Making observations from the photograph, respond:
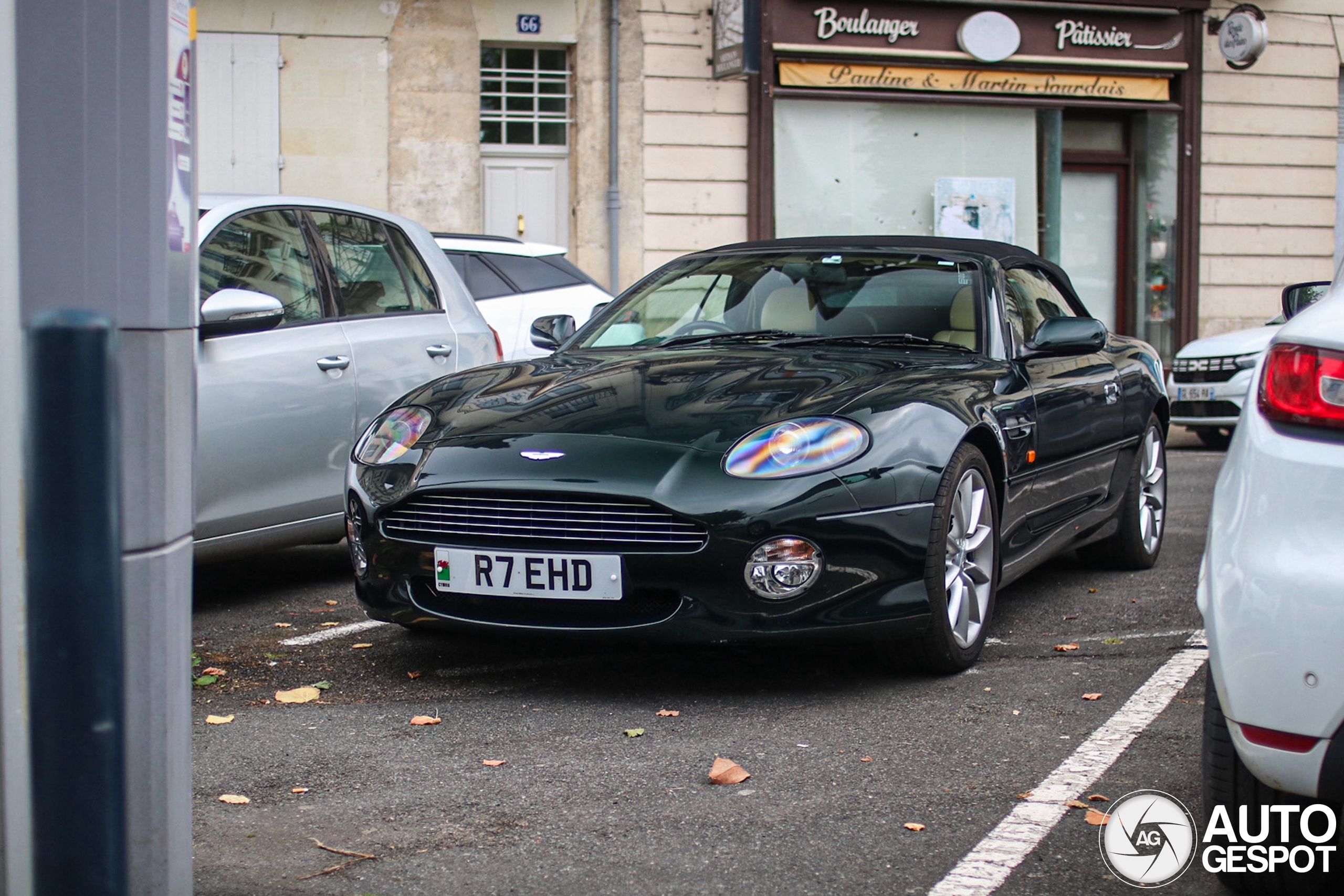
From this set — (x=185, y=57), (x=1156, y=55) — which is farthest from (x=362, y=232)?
(x=1156, y=55)

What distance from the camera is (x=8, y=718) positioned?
2.41m

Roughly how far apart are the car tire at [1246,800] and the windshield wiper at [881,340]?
2555mm

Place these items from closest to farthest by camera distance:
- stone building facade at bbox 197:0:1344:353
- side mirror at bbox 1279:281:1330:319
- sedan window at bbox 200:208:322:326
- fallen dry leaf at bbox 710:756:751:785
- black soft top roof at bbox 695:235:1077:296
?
fallen dry leaf at bbox 710:756:751:785 → side mirror at bbox 1279:281:1330:319 → sedan window at bbox 200:208:322:326 → black soft top roof at bbox 695:235:1077:296 → stone building facade at bbox 197:0:1344:353

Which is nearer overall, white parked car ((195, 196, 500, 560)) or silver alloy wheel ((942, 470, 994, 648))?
silver alloy wheel ((942, 470, 994, 648))

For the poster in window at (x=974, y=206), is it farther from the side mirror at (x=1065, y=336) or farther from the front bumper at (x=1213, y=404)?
the side mirror at (x=1065, y=336)

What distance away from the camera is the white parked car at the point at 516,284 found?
9164 millimetres

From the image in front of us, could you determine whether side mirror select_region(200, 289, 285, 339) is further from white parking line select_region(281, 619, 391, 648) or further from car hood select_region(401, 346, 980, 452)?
white parking line select_region(281, 619, 391, 648)

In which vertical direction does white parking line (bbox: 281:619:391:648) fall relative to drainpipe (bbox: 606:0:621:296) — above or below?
below

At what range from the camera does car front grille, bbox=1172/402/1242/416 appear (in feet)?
38.6

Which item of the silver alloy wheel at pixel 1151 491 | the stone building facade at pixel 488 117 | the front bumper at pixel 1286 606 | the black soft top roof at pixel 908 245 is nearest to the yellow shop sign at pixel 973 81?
the stone building facade at pixel 488 117

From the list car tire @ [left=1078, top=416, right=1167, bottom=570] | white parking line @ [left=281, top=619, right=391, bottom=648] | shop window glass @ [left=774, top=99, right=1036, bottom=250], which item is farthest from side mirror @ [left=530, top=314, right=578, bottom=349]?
shop window glass @ [left=774, top=99, right=1036, bottom=250]

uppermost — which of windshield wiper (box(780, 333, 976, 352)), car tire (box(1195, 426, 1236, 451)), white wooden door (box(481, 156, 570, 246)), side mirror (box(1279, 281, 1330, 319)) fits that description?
white wooden door (box(481, 156, 570, 246))

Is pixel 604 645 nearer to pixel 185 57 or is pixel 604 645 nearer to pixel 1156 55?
pixel 185 57

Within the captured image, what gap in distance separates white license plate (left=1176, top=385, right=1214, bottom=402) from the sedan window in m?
7.94
